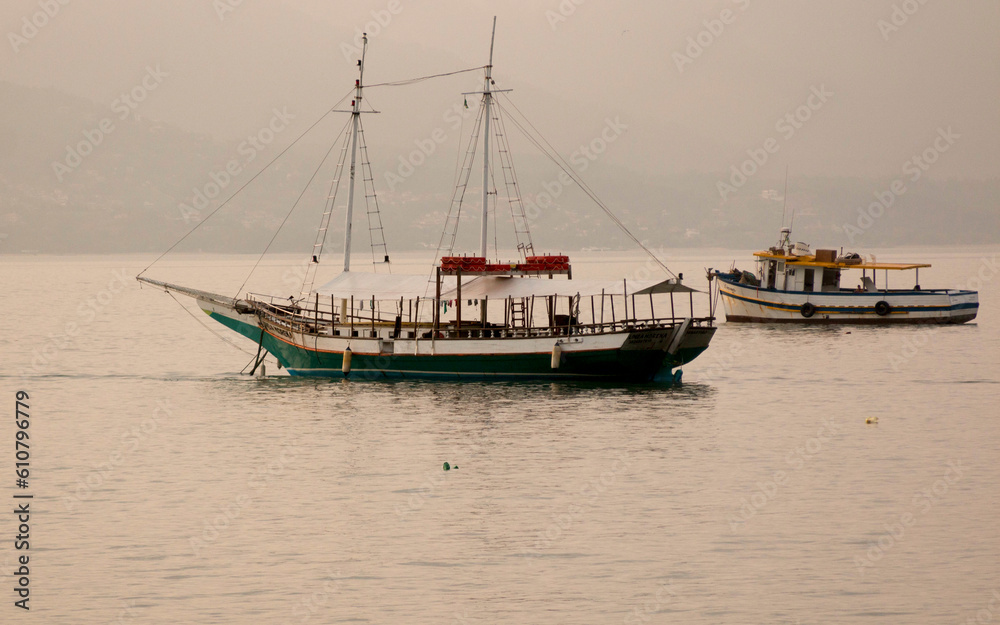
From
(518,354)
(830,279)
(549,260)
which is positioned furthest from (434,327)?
(830,279)

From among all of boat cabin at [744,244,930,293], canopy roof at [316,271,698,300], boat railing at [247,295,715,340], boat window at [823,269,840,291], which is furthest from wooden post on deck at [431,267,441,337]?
boat window at [823,269,840,291]

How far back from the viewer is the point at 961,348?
3086 inches

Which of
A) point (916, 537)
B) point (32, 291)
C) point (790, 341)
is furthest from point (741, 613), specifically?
point (32, 291)

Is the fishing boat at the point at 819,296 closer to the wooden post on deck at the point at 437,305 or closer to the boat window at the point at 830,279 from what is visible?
the boat window at the point at 830,279

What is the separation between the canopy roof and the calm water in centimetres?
441

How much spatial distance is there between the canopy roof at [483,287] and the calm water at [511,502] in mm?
4405

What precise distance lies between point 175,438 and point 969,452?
27.9 meters

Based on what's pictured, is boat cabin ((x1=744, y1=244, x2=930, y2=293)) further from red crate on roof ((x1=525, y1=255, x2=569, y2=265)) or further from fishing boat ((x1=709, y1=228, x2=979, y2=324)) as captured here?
red crate on roof ((x1=525, y1=255, x2=569, y2=265))

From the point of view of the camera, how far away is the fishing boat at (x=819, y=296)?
3462 inches

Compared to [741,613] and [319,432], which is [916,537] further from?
[319,432]

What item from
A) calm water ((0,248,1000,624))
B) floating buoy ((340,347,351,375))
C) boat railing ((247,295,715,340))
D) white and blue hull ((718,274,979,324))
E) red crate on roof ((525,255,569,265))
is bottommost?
calm water ((0,248,1000,624))

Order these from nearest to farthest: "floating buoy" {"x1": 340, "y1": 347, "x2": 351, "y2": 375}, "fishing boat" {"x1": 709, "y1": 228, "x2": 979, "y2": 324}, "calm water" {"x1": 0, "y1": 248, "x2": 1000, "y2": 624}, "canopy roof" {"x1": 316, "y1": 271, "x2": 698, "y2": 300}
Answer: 1. "calm water" {"x1": 0, "y1": 248, "x2": 1000, "y2": 624}
2. "canopy roof" {"x1": 316, "y1": 271, "x2": 698, "y2": 300}
3. "floating buoy" {"x1": 340, "y1": 347, "x2": 351, "y2": 375}
4. "fishing boat" {"x1": 709, "y1": 228, "x2": 979, "y2": 324}

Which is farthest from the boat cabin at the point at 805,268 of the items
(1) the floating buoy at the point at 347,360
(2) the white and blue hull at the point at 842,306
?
(1) the floating buoy at the point at 347,360

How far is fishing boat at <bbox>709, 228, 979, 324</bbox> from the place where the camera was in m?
87.9
